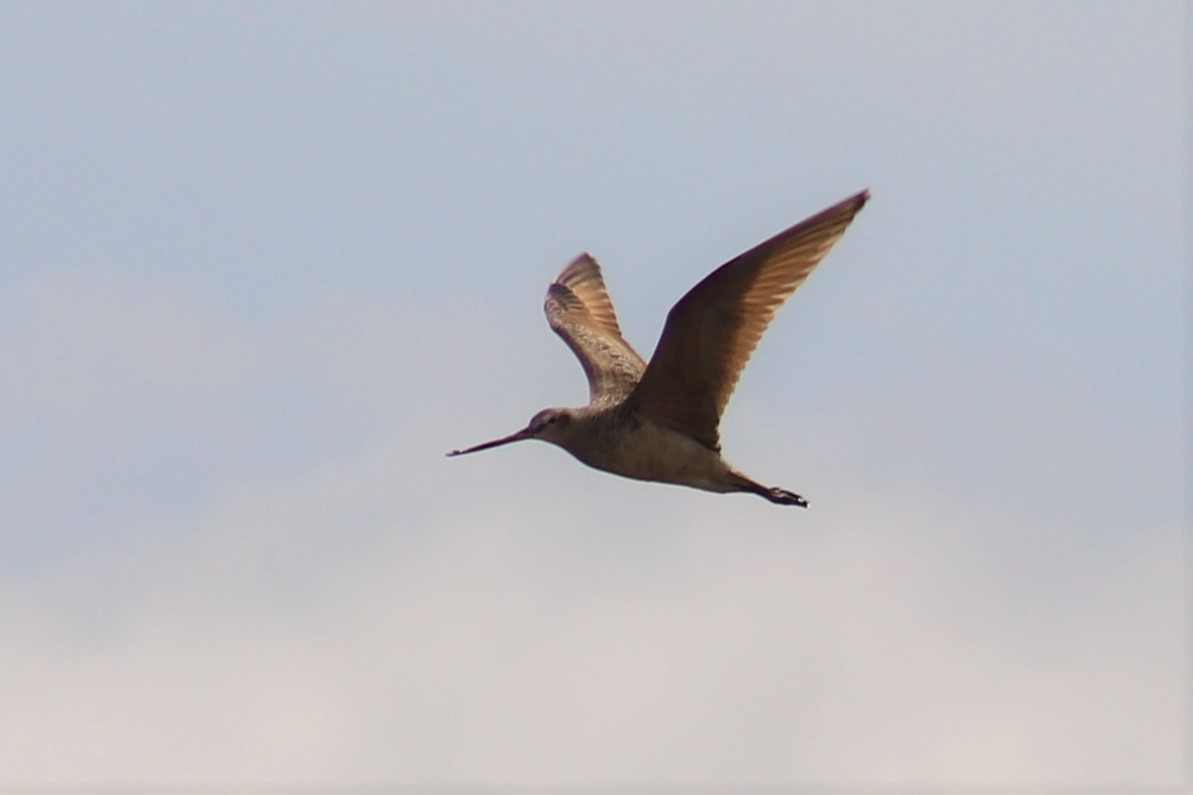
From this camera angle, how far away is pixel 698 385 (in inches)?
615

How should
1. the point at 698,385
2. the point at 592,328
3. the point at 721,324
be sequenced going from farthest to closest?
1. the point at 592,328
2. the point at 698,385
3. the point at 721,324

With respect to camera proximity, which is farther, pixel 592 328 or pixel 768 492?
pixel 592 328

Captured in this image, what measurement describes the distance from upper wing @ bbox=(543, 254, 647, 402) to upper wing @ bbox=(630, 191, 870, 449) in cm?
104

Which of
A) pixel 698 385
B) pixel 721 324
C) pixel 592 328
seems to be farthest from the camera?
pixel 592 328

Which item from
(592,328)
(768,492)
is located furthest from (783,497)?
(592,328)

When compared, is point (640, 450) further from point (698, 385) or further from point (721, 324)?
point (721, 324)

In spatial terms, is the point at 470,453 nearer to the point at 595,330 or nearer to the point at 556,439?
the point at 556,439

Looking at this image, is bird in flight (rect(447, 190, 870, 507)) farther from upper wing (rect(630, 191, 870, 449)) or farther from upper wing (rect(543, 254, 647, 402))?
upper wing (rect(543, 254, 647, 402))

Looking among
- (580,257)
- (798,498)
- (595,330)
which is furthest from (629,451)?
(580,257)

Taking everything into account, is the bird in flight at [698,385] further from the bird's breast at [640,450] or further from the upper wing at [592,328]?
the upper wing at [592,328]

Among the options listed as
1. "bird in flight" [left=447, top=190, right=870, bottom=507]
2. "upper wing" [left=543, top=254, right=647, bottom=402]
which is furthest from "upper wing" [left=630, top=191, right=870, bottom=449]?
"upper wing" [left=543, top=254, right=647, bottom=402]

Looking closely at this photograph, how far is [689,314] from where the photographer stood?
15.1 m

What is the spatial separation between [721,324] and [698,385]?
0.53 m

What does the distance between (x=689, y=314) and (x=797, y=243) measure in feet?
3.01
